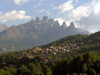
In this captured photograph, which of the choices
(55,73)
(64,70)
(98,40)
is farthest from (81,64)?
(98,40)

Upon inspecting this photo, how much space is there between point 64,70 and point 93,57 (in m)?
9.34

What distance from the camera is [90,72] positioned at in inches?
1371

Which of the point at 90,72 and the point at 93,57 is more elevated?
the point at 93,57

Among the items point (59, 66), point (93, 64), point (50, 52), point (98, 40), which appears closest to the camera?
point (93, 64)

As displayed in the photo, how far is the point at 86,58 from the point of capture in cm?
4069

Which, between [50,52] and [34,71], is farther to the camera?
[50,52]

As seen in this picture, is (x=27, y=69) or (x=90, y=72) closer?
(x=90, y=72)

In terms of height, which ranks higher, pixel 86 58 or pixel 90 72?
pixel 86 58

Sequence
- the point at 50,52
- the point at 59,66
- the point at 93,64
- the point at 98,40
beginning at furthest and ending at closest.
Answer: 1. the point at 98,40
2. the point at 50,52
3. the point at 59,66
4. the point at 93,64

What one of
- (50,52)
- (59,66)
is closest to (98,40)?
(50,52)

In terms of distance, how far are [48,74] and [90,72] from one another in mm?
12702

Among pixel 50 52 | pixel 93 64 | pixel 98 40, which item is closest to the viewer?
pixel 93 64

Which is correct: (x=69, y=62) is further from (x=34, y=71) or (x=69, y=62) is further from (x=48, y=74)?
(x=34, y=71)

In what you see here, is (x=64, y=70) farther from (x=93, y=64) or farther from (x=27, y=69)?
(x=27, y=69)
